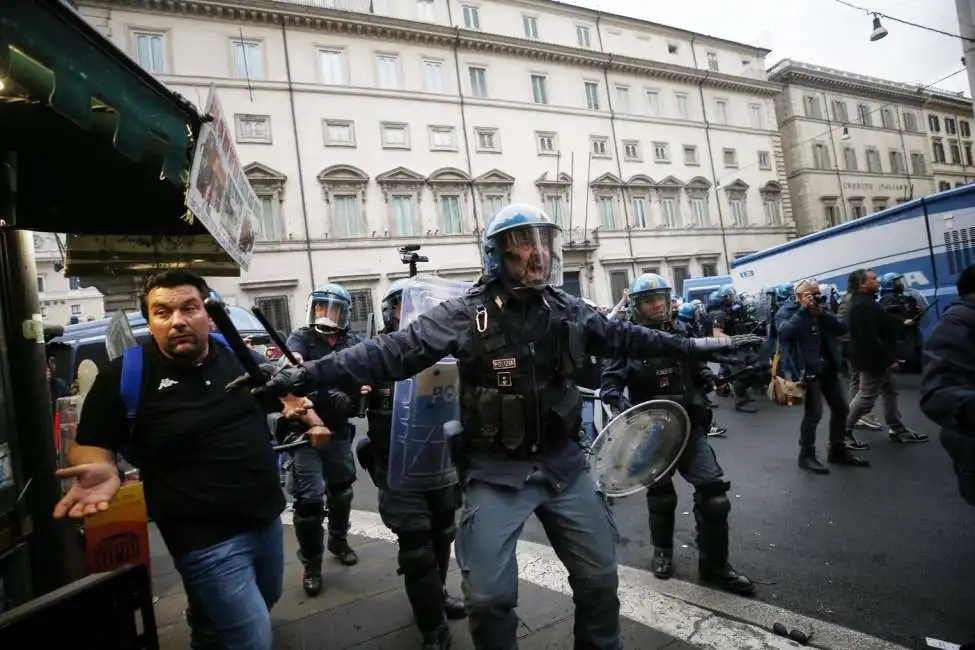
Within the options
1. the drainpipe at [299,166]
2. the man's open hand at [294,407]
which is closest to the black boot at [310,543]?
the man's open hand at [294,407]

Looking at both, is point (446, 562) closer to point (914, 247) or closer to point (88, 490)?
point (88, 490)

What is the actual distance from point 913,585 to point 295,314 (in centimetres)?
2217

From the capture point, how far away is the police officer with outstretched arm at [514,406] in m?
2.17

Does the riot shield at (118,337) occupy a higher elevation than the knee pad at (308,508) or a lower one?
higher

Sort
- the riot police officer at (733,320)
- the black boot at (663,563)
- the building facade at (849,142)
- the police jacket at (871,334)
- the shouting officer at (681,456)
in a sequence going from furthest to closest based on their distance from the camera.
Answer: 1. the building facade at (849,142)
2. the riot police officer at (733,320)
3. the police jacket at (871,334)
4. the black boot at (663,563)
5. the shouting officer at (681,456)

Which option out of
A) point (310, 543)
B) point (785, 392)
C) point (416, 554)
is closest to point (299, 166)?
point (310, 543)

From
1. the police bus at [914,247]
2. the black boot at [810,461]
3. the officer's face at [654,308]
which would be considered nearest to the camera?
the officer's face at [654,308]

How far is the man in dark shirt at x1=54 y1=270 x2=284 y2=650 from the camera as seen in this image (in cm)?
199

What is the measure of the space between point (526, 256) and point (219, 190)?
1883 mm

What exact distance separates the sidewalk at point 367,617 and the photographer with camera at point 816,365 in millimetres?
3643

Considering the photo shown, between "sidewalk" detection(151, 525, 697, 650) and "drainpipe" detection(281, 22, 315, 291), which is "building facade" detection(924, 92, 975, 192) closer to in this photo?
"drainpipe" detection(281, 22, 315, 291)

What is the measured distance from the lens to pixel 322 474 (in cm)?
409

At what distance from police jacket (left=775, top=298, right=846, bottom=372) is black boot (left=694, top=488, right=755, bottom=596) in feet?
9.03

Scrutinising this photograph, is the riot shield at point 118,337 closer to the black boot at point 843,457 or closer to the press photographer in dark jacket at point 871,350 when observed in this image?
the black boot at point 843,457
